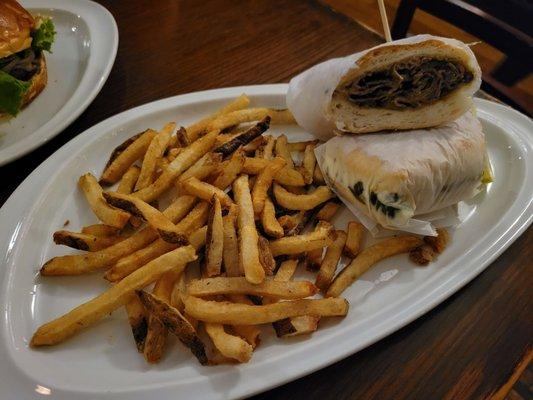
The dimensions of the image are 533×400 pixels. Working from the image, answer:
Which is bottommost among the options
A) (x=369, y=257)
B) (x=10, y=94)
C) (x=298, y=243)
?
(x=369, y=257)

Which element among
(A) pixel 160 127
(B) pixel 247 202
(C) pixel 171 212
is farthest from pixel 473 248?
(A) pixel 160 127

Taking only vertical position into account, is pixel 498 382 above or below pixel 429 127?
below

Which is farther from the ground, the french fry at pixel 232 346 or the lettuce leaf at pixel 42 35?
the lettuce leaf at pixel 42 35

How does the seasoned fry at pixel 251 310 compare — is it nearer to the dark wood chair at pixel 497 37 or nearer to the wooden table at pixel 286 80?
the wooden table at pixel 286 80

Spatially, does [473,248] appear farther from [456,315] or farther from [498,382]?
[498,382]

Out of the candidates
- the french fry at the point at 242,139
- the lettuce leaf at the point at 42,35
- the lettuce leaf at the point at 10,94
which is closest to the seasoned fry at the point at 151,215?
the french fry at the point at 242,139

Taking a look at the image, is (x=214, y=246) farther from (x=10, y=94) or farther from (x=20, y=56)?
(x=20, y=56)

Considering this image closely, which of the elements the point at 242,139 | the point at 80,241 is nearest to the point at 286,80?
the point at 242,139
